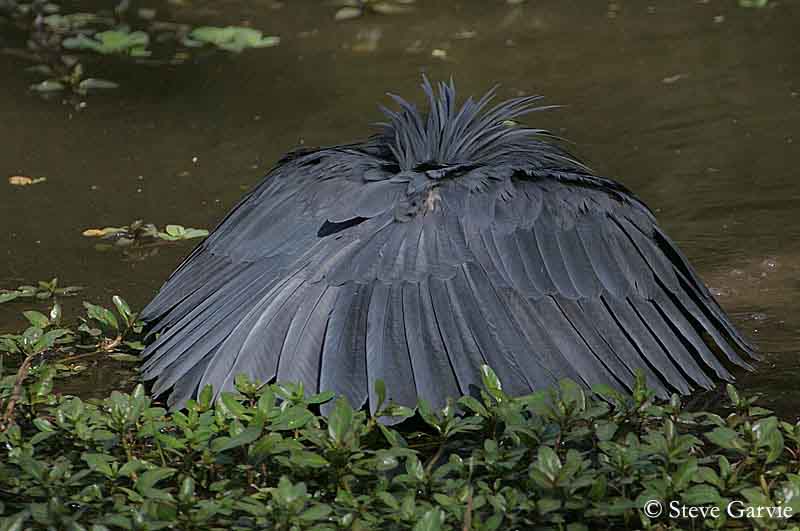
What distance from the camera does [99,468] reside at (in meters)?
2.72

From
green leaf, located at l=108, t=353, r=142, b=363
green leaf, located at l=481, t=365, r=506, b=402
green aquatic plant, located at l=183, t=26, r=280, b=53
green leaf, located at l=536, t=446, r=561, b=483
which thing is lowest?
green leaf, located at l=108, t=353, r=142, b=363

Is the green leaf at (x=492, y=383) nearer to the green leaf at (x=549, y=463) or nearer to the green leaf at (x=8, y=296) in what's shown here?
the green leaf at (x=549, y=463)

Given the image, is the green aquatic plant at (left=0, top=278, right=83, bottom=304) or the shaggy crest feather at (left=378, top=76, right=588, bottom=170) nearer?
the shaggy crest feather at (left=378, top=76, right=588, bottom=170)

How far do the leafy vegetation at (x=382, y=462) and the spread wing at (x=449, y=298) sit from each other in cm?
12

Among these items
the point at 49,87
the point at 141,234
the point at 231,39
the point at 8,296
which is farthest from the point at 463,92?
the point at 8,296

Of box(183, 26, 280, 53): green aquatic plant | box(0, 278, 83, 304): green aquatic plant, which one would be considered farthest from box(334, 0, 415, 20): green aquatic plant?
box(0, 278, 83, 304): green aquatic plant

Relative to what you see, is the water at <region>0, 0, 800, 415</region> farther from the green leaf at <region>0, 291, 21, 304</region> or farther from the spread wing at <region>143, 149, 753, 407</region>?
the spread wing at <region>143, 149, 753, 407</region>

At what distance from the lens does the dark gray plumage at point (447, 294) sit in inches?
124

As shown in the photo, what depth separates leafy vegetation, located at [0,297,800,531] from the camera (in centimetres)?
256

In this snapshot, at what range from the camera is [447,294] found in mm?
3207

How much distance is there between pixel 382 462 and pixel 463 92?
3.42 m

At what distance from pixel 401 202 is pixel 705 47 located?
352cm

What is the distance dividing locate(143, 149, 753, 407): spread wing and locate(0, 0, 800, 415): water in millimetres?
399

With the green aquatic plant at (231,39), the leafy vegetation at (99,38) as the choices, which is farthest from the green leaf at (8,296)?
the green aquatic plant at (231,39)
